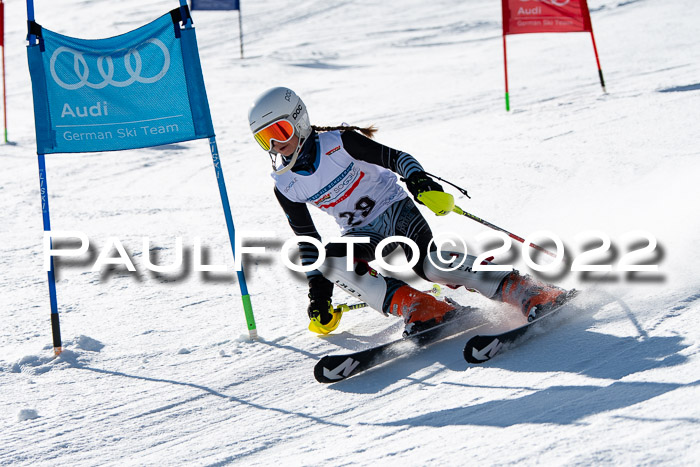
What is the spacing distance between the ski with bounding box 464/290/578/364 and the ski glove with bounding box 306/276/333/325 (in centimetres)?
108

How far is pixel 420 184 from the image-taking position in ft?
14.2

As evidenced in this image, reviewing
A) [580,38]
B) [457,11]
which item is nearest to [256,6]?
[457,11]

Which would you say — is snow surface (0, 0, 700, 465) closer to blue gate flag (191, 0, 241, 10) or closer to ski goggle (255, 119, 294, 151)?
ski goggle (255, 119, 294, 151)

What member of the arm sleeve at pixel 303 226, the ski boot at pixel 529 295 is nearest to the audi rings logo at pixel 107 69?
the arm sleeve at pixel 303 226

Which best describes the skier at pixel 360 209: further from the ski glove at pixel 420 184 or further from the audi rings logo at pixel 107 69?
the audi rings logo at pixel 107 69

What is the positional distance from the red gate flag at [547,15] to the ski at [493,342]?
7.40 m

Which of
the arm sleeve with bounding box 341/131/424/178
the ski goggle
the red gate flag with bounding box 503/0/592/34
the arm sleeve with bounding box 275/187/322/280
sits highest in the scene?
the red gate flag with bounding box 503/0/592/34

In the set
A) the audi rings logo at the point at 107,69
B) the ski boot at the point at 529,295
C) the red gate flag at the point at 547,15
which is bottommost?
the ski boot at the point at 529,295

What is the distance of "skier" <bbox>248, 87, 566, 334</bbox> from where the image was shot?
4262 mm

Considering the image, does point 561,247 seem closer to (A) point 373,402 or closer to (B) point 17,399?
(A) point 373,402

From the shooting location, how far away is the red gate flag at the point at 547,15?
10.5 meters

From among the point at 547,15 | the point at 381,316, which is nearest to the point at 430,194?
the point at 381,316

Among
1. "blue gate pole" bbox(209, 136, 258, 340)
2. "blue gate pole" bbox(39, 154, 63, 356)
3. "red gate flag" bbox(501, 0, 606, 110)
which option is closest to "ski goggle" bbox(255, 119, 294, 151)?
"blue gate pole" bbox(209, 136, 258, 340)

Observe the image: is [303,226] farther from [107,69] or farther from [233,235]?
[107,69]
